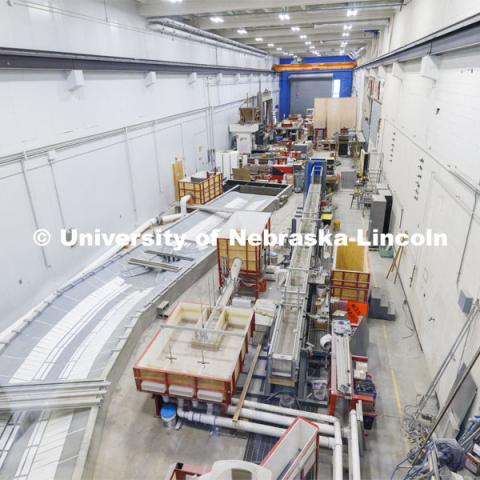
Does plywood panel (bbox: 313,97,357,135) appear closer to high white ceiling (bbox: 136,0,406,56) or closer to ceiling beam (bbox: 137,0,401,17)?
high white ceiling (bbox: 136,0,406,56)

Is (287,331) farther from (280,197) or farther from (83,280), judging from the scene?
(280,197)

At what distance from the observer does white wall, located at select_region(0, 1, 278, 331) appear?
25.7 feet

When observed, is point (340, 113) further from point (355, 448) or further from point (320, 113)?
point (355, 448)

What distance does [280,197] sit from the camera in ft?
51.1

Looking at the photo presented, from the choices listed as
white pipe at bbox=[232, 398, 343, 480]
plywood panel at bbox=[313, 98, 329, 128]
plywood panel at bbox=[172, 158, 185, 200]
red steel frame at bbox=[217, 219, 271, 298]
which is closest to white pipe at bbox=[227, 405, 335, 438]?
white pipe at bbox=[232, 398, 343, 480]

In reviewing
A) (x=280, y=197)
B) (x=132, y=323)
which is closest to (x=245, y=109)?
(x=280, y=197)

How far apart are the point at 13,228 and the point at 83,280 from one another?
1921mm

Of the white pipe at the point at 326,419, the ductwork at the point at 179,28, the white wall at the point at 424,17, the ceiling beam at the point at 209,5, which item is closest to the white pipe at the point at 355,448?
the white pipe at the point at 326,419

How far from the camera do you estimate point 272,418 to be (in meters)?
5.60
